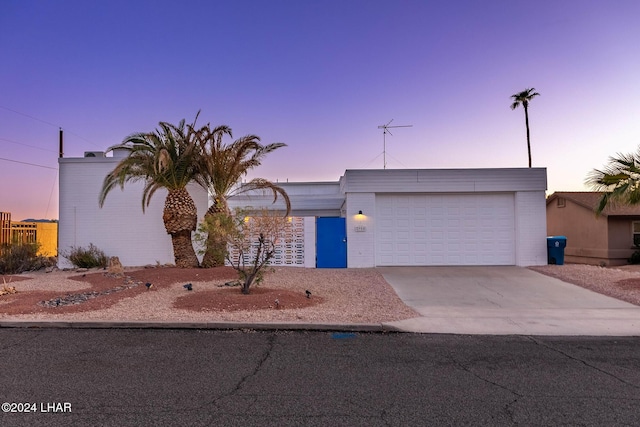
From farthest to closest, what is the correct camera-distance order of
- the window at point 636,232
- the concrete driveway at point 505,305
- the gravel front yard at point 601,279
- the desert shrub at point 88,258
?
the window at point 636,232
the desert shrub at point 88,258
the gravel front yard at point 601,279
the concrete driveway at point 505,305

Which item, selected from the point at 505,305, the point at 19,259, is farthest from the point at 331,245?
the point at 19,259

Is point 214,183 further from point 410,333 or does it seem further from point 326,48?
point 410,333

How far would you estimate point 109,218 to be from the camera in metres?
18.1

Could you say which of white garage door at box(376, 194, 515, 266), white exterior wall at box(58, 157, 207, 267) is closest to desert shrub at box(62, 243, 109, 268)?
white exterior wall at box(58, 157, 207, 267)

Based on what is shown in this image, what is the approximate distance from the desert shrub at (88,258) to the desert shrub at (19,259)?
4.01 feet

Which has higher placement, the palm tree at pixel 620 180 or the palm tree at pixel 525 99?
the palm tree at pixel 525 99

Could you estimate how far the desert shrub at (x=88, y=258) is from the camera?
1728cm

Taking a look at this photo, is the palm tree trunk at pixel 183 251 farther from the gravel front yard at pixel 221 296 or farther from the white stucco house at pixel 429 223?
the white stucco house at pixel 429 223

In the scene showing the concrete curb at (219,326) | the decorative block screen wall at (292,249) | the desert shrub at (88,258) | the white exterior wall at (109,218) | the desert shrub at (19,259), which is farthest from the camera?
the white exterior wall at (109,218)

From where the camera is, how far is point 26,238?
69.4 ft

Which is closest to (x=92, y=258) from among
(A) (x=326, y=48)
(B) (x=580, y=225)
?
(A) (x=326, y=48)

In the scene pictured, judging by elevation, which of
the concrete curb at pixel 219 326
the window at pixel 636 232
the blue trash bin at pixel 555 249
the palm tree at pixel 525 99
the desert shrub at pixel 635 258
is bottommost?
the concrete curb at pixel 219 326

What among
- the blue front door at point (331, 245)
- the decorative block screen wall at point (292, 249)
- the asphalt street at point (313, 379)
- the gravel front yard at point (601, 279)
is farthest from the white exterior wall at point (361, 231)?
the asphalt street at point (313, 379)

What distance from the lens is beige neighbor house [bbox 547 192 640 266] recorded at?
21.8m
